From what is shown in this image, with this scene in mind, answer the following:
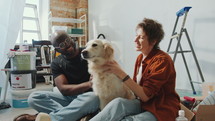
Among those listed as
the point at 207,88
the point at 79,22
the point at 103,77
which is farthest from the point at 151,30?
the point at 79,22

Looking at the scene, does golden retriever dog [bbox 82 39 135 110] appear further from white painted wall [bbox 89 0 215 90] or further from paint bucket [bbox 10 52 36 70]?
paint bucket [bbox 10 52 36 70]

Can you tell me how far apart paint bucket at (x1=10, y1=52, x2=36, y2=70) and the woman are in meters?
1.85

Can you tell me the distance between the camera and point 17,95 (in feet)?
8.20

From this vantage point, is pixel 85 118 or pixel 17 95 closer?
pixel 85 118

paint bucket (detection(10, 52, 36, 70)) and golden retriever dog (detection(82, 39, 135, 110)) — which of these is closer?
golden retriever dog (detection(82, 39, 135, 110))

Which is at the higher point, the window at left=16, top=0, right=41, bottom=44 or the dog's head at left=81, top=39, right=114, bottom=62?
the window at left=16, top=0, right=41, bottom=44

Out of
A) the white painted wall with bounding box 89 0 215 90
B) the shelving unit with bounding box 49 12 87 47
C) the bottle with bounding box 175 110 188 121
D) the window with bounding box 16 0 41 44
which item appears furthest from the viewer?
the window with bounding box 16 0 41 44

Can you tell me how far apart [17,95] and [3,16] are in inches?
46.8

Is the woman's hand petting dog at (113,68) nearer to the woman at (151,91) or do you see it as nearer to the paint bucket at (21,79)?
the woman at (151,91)

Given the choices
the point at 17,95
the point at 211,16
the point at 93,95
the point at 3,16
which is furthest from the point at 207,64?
the point at 3,16

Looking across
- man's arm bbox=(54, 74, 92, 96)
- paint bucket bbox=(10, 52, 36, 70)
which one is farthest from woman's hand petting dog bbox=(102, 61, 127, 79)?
paint bucket bbox=(10, 52, 36, 70)

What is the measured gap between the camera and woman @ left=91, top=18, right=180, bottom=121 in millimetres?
1051

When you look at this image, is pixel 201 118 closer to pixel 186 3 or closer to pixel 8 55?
pixel 186 3

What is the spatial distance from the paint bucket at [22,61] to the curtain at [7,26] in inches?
9.5
